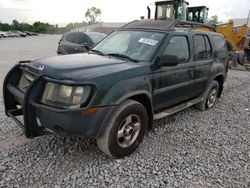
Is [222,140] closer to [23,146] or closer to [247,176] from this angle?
[247,176]

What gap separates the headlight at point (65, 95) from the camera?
9.53 feet

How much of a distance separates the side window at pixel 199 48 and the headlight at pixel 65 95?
2.76 meters

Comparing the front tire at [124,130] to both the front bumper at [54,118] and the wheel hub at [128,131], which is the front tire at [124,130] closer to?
the wheel hub at [128,131]

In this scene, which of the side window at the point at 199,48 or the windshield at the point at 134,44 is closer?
the windshield at the point at 134,44

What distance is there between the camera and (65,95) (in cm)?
295

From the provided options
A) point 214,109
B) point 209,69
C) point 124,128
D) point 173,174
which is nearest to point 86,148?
point 124,128

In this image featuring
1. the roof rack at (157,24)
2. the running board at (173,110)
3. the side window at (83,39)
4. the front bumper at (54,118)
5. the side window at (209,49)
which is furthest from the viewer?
the side window at (83,39)

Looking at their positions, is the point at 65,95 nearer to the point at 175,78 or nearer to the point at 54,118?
the point at 54,118

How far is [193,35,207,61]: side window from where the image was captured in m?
4.85

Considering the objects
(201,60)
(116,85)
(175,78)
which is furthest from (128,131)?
(201,60)

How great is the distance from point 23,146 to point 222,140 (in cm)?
325

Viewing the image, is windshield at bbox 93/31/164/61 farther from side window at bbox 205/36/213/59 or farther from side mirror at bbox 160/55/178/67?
side window at bbox 205/36/213/59

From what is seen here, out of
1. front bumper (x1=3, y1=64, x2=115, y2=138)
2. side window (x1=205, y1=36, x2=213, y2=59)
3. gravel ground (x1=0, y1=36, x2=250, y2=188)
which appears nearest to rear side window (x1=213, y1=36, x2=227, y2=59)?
side window (x1=205, y1=36, x2=213, y2=59)

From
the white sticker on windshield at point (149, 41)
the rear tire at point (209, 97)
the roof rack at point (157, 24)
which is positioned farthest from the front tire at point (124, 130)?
the rear tire at point (209, 97)
